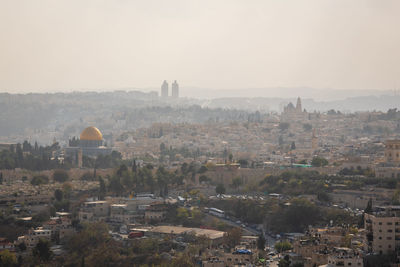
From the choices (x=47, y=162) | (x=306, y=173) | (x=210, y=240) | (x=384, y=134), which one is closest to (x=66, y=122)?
(x=384, y=134)

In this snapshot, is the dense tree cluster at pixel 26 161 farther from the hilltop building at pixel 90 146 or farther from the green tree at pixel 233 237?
the green tree at pixel 233 237

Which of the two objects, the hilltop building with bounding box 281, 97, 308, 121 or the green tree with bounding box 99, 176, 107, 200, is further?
the hilltop building with bounding box 281, 97, 308, 121

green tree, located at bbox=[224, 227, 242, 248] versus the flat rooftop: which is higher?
green tree, located at bbox=[224, 227, 242, 248]

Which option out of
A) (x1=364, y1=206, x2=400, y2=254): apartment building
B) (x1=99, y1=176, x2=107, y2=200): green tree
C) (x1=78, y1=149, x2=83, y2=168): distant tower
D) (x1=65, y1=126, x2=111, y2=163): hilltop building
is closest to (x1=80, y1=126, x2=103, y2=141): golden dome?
(x1=65, y1=126, x2=111, y2=163): hilltop building

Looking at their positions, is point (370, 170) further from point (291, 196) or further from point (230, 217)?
point (230, 217)

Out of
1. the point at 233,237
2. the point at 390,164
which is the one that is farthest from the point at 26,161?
the point at 233,237

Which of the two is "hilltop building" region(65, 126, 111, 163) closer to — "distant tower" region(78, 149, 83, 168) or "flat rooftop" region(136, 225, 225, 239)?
"distant tower" region(78, 149, 83, 168)

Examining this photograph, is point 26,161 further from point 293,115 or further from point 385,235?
point 293,115

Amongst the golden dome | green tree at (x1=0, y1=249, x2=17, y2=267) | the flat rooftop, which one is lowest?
green tree at (x1=0, y1=249, x2=17, y2=267)

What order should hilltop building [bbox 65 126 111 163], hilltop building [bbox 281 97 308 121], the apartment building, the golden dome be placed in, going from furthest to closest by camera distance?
1. hilltop building [bbox 281 97 308 121]
2. the golden dome
3. hilltop building [bbox 65 126 111 163]
4. the apartment building

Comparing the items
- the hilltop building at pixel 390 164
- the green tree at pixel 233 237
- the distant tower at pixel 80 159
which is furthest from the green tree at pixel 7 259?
the distant tower at pixel 80 159

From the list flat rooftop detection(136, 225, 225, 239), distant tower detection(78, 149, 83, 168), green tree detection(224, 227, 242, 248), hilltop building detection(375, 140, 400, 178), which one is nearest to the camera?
green tree detection(224, 227, 242, 248)
